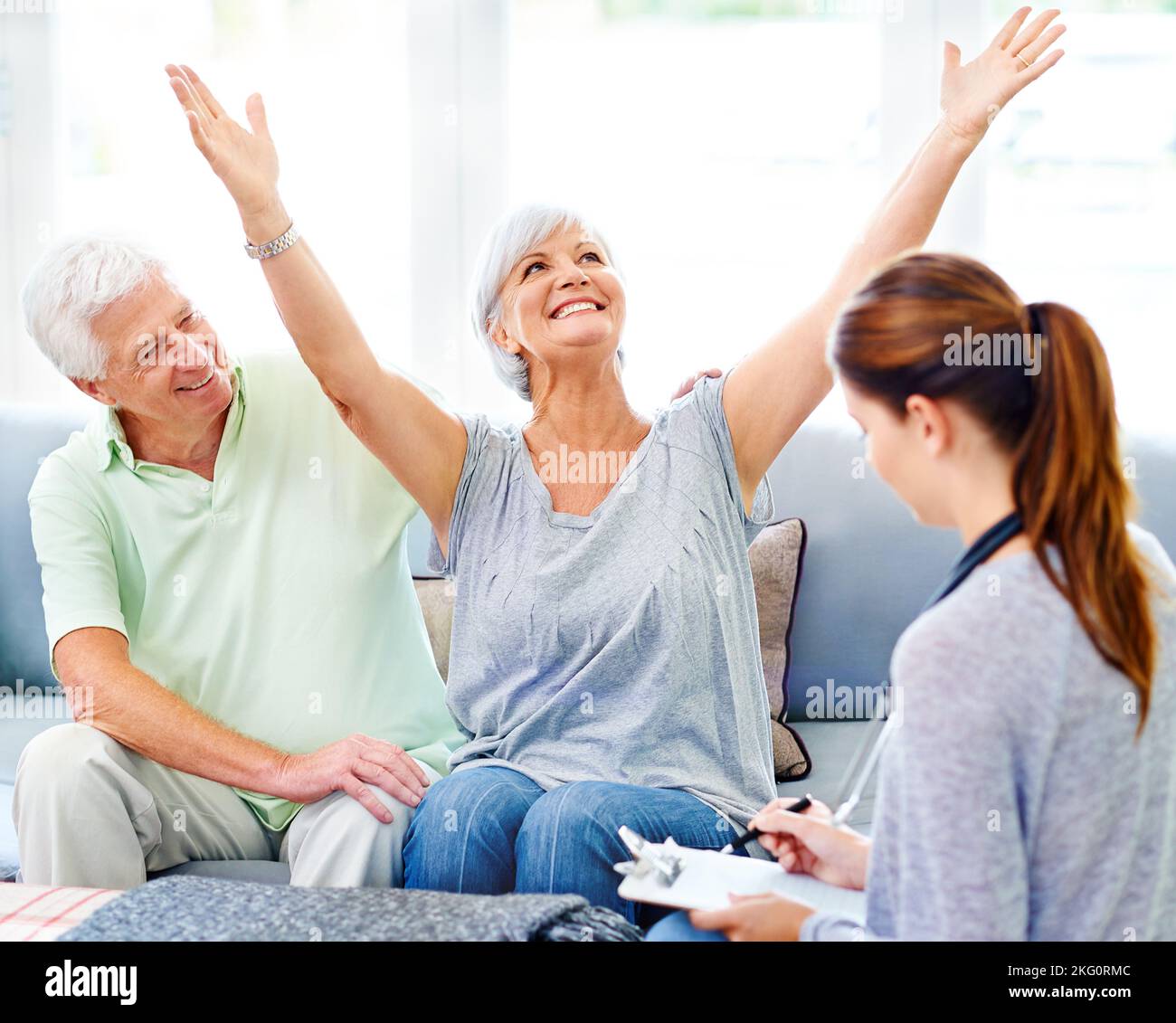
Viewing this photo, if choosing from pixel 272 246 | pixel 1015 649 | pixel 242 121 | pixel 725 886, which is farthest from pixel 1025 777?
pixel 242 121

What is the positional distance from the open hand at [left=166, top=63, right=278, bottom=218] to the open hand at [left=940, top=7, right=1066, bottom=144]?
861 millimetres

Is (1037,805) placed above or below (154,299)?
below

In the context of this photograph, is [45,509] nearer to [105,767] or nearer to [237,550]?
[237,550]

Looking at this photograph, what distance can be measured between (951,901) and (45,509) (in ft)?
4.74

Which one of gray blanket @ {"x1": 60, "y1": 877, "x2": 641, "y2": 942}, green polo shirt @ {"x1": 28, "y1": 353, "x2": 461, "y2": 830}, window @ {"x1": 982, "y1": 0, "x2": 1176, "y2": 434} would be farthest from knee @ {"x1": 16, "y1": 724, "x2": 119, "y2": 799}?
window @ {"x1": 982, "y1": 0, "x2": 1176, "y2": 434}

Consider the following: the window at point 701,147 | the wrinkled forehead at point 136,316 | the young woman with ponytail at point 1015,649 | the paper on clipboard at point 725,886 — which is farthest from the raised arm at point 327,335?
the window at point 701,147

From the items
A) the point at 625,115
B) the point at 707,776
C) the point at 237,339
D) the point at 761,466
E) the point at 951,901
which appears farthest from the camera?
the point at 237,339

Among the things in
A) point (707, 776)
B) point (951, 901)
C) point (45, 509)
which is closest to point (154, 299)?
point (45, 509)

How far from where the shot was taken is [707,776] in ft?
5.27

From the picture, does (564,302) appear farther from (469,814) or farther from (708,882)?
(708,882)

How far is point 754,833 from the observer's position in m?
1.38

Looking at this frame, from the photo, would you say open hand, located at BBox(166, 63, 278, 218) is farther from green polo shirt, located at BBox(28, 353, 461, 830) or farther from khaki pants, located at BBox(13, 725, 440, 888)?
khaki pants, located at BBox(13, 725, 440, 888)

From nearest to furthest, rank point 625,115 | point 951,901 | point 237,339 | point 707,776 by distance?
point 951,901 → point 707,776 → point 625,115 → point 237,339

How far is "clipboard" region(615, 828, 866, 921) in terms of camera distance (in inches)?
46.6
